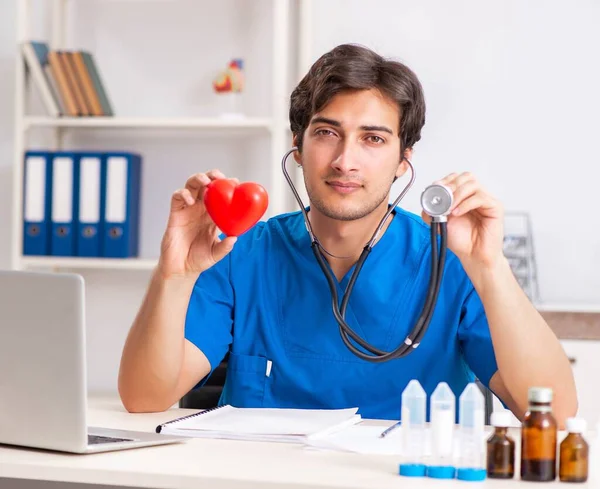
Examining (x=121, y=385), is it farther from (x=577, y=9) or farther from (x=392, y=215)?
(x=577, y=9)

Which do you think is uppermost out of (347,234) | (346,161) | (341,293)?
(346,161)

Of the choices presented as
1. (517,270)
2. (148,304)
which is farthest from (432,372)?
(517,270)

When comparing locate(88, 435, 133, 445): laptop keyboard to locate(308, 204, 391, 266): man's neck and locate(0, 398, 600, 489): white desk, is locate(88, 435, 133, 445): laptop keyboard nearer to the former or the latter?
locate(0, 398, 600, 489): white desk

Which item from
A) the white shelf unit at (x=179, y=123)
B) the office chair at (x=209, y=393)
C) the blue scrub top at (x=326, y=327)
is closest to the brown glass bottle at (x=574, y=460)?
the blue scrub top at (x=326, y=327)

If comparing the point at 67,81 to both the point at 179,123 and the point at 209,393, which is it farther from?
the point at 209,393

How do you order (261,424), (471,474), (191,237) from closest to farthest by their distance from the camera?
(471,474) → (261,424) → (191,237)

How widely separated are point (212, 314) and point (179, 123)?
4.49 feet

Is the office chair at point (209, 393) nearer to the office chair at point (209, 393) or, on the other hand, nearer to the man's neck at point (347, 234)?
the office chair at point (209, 393)

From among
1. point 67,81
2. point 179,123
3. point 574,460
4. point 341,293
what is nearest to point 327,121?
point 341,293

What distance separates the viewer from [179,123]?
9.57 ft

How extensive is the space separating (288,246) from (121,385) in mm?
428

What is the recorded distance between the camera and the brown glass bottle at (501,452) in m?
0.99

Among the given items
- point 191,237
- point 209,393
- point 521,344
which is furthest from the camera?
point 209,393

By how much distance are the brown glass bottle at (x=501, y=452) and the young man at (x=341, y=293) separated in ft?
1.47
